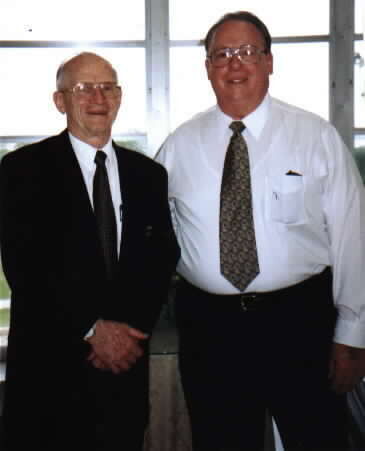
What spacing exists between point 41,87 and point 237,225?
90.0 inches

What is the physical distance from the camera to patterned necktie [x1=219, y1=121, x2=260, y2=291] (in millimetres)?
1632

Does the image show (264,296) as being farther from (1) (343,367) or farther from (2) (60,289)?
(2) (60,289)

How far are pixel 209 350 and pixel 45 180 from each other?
0.76 meters

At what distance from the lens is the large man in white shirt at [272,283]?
5.28 ft

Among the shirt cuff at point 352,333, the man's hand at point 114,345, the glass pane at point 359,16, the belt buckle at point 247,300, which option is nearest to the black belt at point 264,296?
the belt buckle at point 247,300

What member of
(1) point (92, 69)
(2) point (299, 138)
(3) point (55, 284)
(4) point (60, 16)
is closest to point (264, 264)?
(2) point (299, 138)

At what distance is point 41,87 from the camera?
3.40 m

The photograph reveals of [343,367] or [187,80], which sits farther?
[187,80]


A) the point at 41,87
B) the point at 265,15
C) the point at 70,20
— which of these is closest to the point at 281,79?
the point at 265,15

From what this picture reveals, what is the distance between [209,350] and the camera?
1.65m

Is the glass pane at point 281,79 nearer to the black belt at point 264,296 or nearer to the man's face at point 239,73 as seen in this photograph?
the man's face at point 239,73

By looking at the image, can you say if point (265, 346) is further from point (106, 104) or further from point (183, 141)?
point (106, 104)

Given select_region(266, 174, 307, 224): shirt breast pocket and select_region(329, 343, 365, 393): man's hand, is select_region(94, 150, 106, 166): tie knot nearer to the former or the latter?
select_region(266, 174, 307, 224): shirt breast pocket

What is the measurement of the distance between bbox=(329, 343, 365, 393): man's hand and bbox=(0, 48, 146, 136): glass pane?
2294 millimetres
